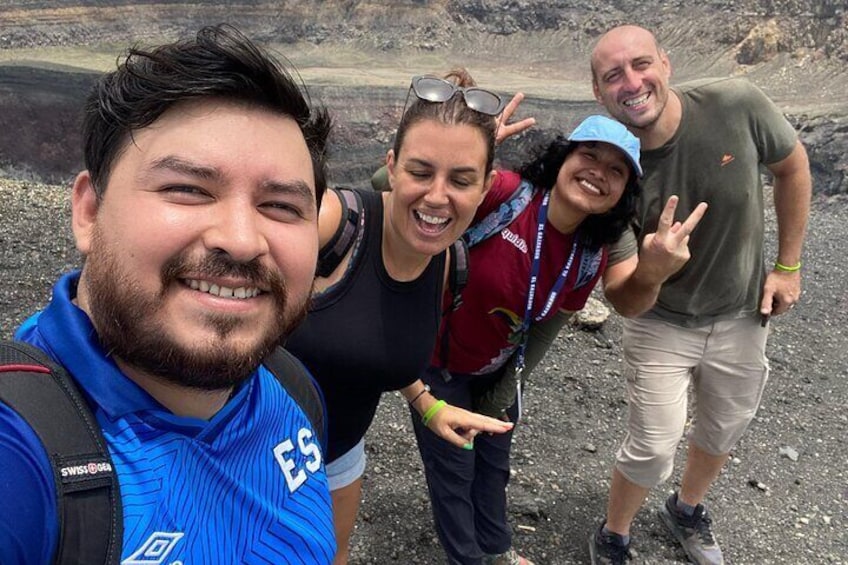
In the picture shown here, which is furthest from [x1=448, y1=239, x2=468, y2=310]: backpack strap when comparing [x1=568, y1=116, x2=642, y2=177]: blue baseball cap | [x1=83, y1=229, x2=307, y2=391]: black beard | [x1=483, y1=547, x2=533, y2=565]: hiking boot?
[x1=483, y1=547, x2=533, y2=565]: hiking boot

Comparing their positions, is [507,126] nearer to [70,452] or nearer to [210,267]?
[210,267]

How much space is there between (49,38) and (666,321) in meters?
24.2

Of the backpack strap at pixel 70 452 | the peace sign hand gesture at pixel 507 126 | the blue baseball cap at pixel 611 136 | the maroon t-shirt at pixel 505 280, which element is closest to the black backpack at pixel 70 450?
the backpack strap at pixel 70 452

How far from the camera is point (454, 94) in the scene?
1.88 metres

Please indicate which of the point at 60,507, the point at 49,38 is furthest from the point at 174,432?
the point at 49,38

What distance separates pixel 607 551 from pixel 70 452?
2690mm

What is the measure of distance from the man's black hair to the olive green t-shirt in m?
1.80

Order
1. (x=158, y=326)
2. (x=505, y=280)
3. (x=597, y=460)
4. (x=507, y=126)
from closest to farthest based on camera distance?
1. (x=158, y=326)
2. (x=505, y=280)
3. (x=507, y=126)
4. (x=597, y=460)

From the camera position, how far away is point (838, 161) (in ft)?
43.1

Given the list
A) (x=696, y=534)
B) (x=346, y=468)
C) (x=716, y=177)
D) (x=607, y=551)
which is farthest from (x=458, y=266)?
(x=696, y=534)

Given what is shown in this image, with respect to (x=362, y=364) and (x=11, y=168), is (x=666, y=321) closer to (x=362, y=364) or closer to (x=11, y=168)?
(x=362, y=364)

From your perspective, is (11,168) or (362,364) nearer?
(362,364)

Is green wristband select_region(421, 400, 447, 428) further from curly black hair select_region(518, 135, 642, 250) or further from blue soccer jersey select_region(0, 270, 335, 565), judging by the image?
blue soccer jersey select_region(0, 270, 335, 565)

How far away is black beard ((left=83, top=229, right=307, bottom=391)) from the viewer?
3.04 feet
